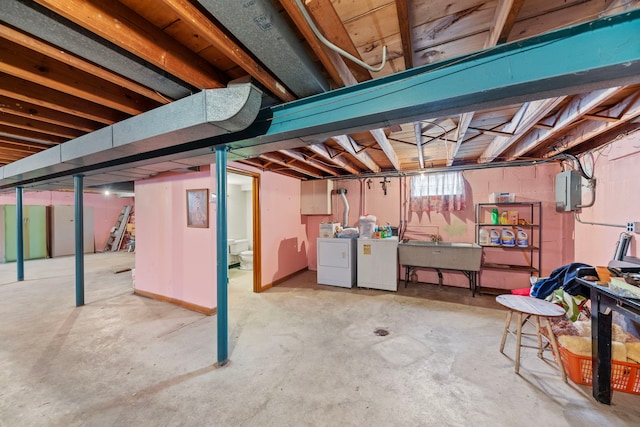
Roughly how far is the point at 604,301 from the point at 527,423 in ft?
3.21

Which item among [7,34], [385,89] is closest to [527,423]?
[385,89]

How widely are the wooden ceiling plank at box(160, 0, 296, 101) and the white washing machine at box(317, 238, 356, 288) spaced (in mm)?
3051

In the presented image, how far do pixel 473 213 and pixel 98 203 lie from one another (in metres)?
11.3

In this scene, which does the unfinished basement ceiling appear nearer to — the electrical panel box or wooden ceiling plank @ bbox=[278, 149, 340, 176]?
wooden ceiling plank @ bbox=[278, 149, 340, 176]

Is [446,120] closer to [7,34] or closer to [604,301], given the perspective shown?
[604,301]

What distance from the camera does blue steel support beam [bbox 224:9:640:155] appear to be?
0.98 meters

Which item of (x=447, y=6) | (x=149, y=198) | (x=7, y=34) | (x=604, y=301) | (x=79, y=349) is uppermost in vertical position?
(x=447, y=6)

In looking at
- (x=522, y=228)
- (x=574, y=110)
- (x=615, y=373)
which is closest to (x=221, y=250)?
(x=615, y=373)

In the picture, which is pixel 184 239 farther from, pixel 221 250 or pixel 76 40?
pixel 76 40

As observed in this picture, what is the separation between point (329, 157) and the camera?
336 cm

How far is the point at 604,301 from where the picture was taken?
1630 millimetres

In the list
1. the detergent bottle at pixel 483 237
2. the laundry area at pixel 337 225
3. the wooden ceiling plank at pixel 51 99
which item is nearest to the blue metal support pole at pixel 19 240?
the laundry area at pixel 337 225

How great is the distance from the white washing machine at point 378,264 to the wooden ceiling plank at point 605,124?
249cm

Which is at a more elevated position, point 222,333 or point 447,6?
point 447,6
